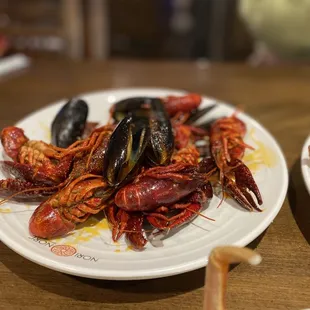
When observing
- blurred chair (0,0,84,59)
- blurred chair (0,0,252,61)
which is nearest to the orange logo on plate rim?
blurred chair (0,0,84,59)

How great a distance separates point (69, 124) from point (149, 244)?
45cm

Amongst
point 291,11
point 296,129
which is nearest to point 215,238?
point 296,129

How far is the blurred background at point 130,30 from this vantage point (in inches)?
98.8

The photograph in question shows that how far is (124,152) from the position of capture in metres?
0.90

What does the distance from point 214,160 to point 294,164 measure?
0.31 metres

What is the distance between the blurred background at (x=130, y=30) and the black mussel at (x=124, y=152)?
1.31 metres

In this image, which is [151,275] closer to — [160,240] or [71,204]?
[160,240]

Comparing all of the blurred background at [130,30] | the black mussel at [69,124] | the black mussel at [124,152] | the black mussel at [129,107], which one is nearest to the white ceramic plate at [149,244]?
the black mussel at [124,152]

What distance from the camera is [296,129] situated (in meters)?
1.42

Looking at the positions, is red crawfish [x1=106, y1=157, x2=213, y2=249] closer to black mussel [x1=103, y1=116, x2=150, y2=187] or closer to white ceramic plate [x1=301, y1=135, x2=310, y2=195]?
black mussel [x1=103, y1=116, x2=150, y2=187]

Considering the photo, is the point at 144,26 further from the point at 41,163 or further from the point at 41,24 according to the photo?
the point at 41,163

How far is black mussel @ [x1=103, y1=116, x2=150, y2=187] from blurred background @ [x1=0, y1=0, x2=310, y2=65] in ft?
4.29

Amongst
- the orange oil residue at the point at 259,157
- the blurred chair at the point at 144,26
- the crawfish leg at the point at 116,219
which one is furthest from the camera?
the blurred chair at the point at 144,26

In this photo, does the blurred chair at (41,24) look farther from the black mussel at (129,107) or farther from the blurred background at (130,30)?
the black mussel at (129,107)
